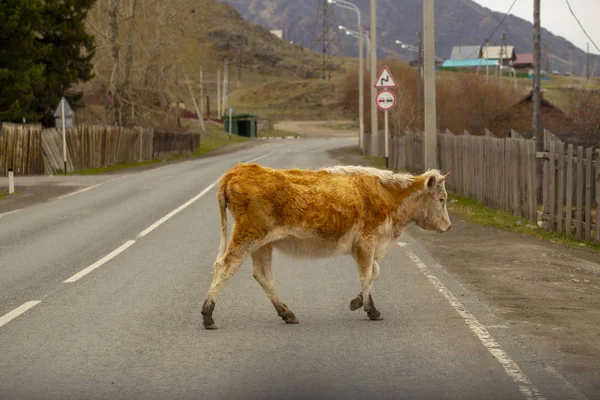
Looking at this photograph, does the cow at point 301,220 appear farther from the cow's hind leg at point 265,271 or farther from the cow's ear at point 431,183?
the cow's ear at point 431,183

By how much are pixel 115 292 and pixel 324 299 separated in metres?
2.37

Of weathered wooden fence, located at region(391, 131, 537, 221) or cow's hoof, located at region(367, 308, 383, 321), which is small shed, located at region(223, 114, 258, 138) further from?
cow's hoof, located at region(367, 308, 383, 321)

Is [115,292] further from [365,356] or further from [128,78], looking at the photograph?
[128,78]

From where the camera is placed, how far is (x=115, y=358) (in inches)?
299

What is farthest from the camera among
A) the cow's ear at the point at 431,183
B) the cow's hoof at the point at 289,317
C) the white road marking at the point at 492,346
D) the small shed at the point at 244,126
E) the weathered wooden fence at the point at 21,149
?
the small shed at the point at 244,126

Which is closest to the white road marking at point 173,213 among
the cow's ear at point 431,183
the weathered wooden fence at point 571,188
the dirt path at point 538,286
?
the dirt path at point 538,286

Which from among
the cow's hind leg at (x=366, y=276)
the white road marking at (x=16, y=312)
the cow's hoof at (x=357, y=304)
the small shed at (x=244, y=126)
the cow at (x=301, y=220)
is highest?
the small shed at (x=244, y=126)

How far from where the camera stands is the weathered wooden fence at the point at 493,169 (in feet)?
60.9

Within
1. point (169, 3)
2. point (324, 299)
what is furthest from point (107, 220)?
point (169, 3)

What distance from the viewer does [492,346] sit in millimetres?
7914

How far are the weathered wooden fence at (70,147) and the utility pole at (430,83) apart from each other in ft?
64.3

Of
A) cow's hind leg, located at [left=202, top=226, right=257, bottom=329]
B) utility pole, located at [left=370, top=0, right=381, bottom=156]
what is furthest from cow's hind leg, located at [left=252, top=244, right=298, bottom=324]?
utility pole, located at [left=370, top=0, right=381, bottom=156]

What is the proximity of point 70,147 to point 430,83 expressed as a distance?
2154 cm

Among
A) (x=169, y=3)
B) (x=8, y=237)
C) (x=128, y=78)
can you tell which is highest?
(x=169, y=3)
